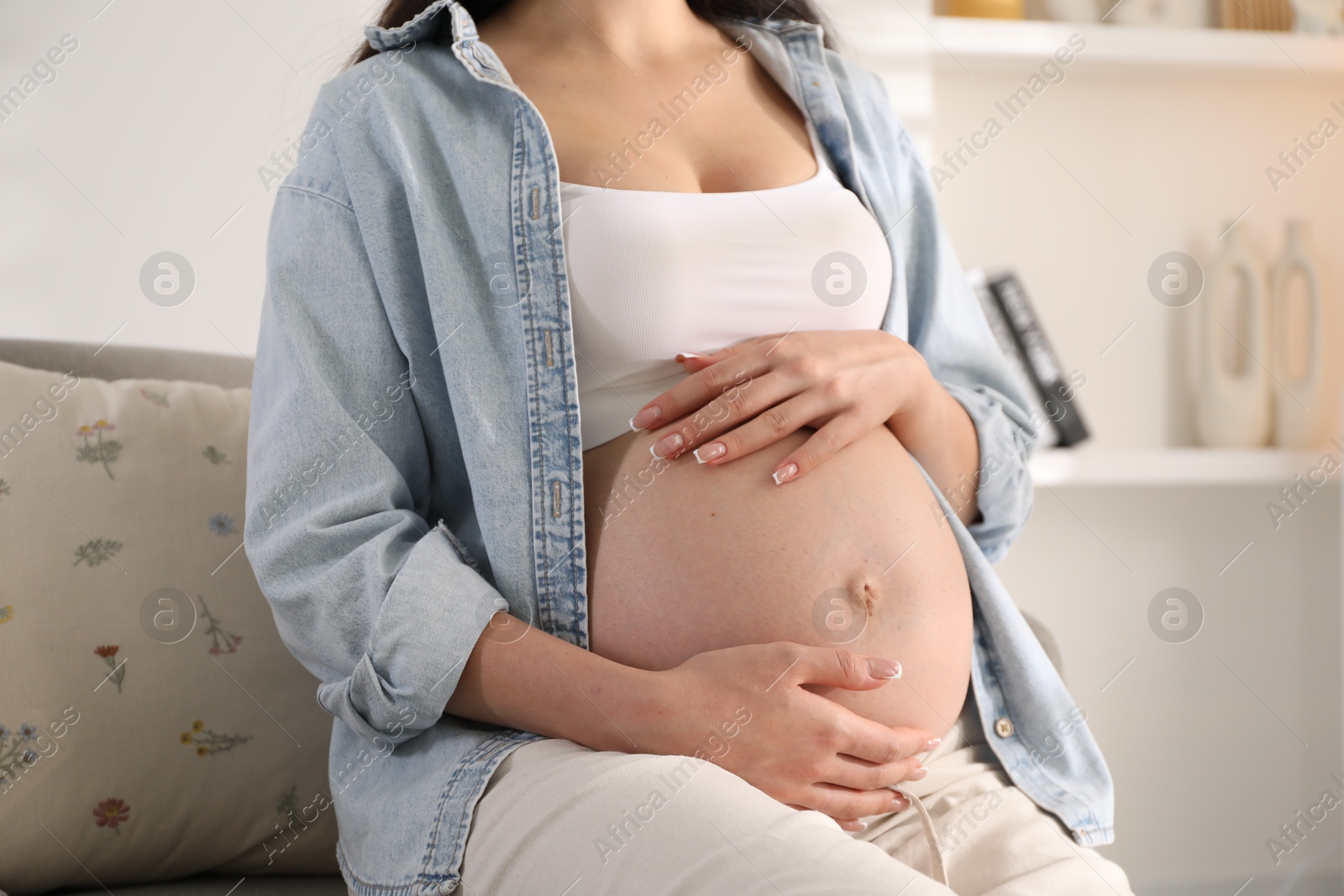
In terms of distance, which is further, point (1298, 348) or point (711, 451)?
point (1298, 348)

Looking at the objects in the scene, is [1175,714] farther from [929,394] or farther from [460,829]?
[460,829]

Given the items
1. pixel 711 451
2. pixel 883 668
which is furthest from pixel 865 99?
pixel 883 668

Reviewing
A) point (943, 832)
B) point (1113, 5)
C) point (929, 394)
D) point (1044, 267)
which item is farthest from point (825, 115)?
point (1113, 5)

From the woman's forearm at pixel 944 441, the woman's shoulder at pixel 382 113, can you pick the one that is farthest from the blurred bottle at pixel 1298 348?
the woman's shoulder at pixel 382 113

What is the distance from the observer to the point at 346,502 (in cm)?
70

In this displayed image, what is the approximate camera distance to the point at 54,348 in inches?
38.6

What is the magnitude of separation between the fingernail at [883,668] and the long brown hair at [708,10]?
0.72 m

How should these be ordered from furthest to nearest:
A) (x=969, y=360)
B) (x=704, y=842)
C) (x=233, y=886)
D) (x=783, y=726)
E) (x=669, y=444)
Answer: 1. (x=969, y=360)
2. (x=233, y=886)
3. (x=669, y=444)
4. (x=783, y=726)
5. (x=704, y=842)

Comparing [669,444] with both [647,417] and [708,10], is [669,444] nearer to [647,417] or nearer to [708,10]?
[647,417]

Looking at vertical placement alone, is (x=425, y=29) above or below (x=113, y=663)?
above

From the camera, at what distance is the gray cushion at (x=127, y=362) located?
3.16 feet

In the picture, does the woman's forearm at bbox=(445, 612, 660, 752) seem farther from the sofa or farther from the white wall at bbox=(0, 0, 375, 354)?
the white wall at bbox=(0, 0, 375, 354)

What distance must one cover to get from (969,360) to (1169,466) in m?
0.77

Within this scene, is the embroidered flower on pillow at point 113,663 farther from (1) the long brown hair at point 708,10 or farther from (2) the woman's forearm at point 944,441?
(2) the woman's forearm at point 944,441
